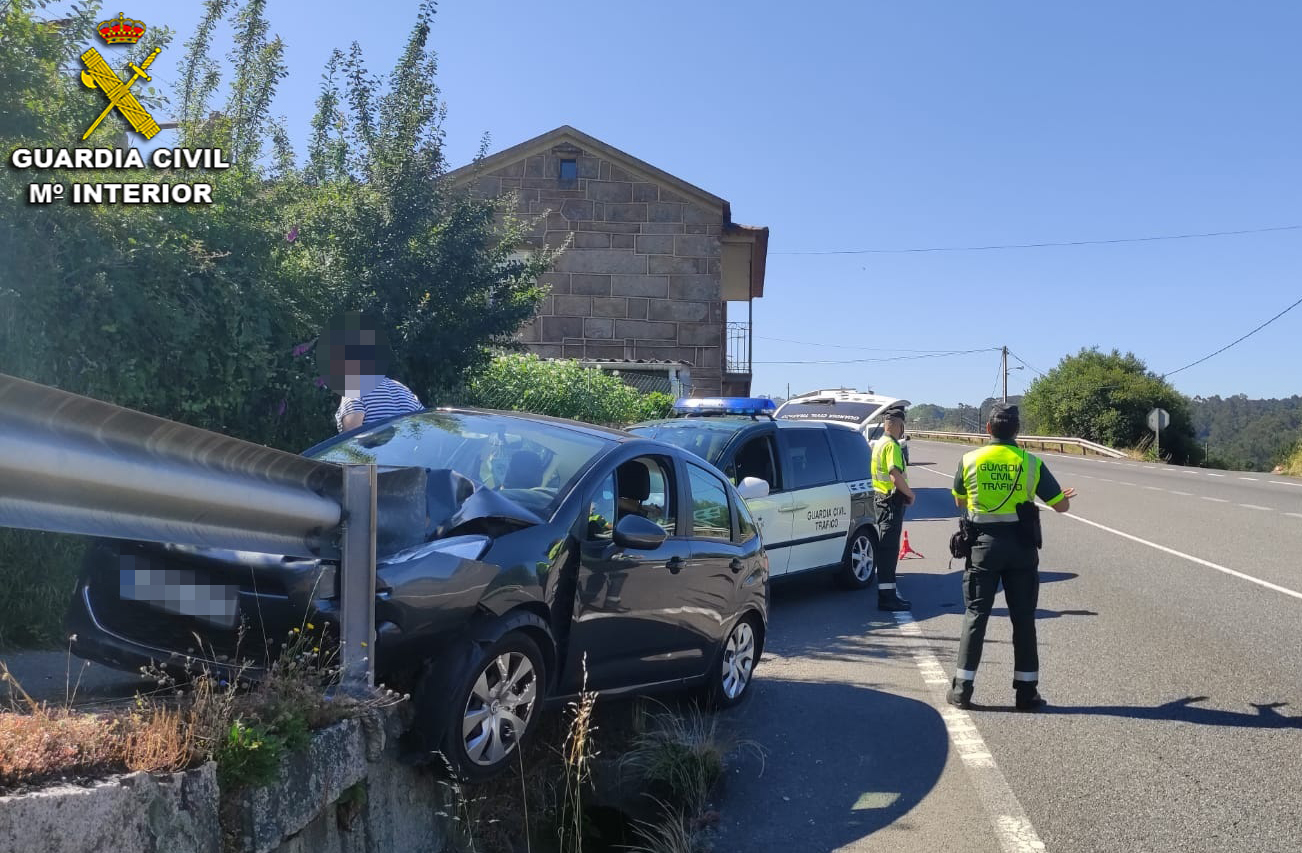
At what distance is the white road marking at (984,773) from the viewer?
4598 mm

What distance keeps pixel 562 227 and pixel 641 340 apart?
342 centimetres

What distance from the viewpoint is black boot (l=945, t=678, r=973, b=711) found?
6.70 metres

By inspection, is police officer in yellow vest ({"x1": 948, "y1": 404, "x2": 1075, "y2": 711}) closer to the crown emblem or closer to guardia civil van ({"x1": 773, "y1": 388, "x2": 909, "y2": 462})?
the crown emblem

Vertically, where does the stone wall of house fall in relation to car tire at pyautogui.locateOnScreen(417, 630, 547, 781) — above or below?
above

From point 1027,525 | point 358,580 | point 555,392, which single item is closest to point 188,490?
point 358,580

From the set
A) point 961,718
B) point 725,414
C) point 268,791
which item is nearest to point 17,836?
point 268,791

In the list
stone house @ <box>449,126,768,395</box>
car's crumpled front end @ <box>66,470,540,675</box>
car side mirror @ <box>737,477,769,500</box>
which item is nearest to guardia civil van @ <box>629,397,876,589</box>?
car side mirror @ <box>737,477,769,500</box>

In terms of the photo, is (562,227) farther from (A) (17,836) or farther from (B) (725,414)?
(A) (17,836)

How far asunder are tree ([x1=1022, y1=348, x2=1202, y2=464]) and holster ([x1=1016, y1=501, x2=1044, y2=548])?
50804 millimetres

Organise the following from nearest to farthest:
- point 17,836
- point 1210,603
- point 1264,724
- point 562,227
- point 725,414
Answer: point 17,836 < point 1264,724 < point 1210,603 < point 725,414 < point 562,227

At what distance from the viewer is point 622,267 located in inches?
1088

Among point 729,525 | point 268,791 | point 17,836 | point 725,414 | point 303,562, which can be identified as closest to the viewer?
point 17,836

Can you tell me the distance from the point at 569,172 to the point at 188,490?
25201 millimetres

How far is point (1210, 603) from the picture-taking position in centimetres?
1023
